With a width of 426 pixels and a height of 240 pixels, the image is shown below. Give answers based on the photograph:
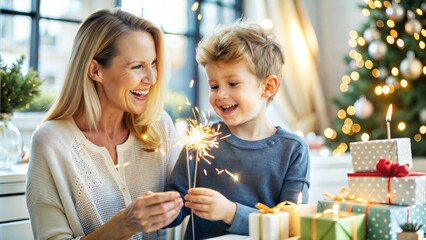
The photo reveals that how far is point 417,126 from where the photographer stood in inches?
141

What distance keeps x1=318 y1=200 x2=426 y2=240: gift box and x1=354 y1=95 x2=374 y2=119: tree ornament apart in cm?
279

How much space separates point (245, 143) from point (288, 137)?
0.16 metres

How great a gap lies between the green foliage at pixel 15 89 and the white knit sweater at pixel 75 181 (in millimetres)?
591

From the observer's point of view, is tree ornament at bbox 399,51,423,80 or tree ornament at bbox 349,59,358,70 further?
tree ornament at bbox 349,59,358,70

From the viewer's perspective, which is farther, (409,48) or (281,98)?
(281,98)

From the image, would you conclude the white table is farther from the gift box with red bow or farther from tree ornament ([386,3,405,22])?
tree ornament ([386,3,405,22])

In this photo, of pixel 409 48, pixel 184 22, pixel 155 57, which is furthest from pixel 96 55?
pixel 184 22

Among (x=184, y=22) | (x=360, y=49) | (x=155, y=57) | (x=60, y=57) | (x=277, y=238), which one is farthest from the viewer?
(x=60, y=57)

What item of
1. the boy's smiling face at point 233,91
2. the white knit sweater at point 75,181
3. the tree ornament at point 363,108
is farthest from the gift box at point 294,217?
the tree ornament at point 363,108

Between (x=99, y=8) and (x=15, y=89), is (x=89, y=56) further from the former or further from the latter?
(x=99, y=8)

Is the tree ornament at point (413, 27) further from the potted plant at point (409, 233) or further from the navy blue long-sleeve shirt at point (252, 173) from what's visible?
the potted plant at point (409, 233)

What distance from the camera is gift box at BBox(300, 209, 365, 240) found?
37.8 inches

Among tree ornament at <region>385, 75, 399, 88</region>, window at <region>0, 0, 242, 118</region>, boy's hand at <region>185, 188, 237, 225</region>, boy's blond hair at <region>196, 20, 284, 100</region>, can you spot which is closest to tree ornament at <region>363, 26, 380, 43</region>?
tree ornament at <region>385, 75, 399, 88</region>

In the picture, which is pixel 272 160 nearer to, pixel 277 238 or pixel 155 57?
pixel 277 238
